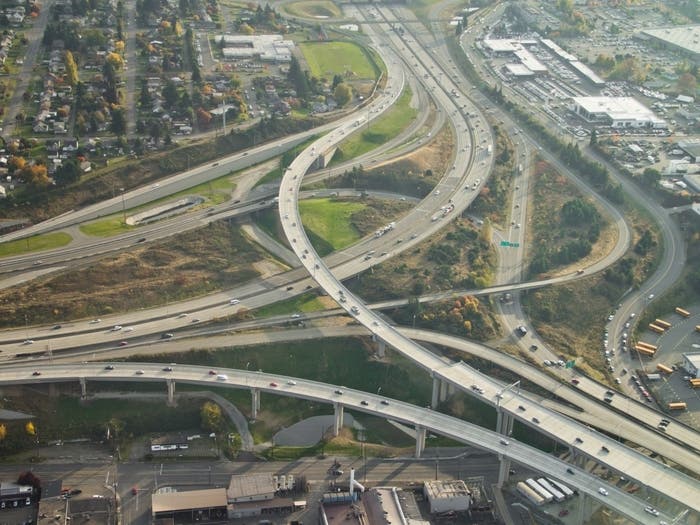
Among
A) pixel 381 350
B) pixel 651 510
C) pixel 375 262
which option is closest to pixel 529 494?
pixel 651 510

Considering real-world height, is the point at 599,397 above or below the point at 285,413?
above

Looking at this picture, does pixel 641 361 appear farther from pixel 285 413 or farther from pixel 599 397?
pixel 285 413

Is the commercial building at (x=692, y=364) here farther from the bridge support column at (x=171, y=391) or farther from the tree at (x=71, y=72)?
the tree at (x=71, y=72)

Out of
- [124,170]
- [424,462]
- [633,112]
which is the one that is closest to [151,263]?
[124,170]

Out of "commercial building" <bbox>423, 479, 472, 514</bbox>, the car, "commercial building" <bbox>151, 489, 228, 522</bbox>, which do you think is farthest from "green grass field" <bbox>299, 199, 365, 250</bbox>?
the car

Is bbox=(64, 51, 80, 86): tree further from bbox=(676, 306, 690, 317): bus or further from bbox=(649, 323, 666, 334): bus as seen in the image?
bbox=(676, 306, 690, 317): bus
